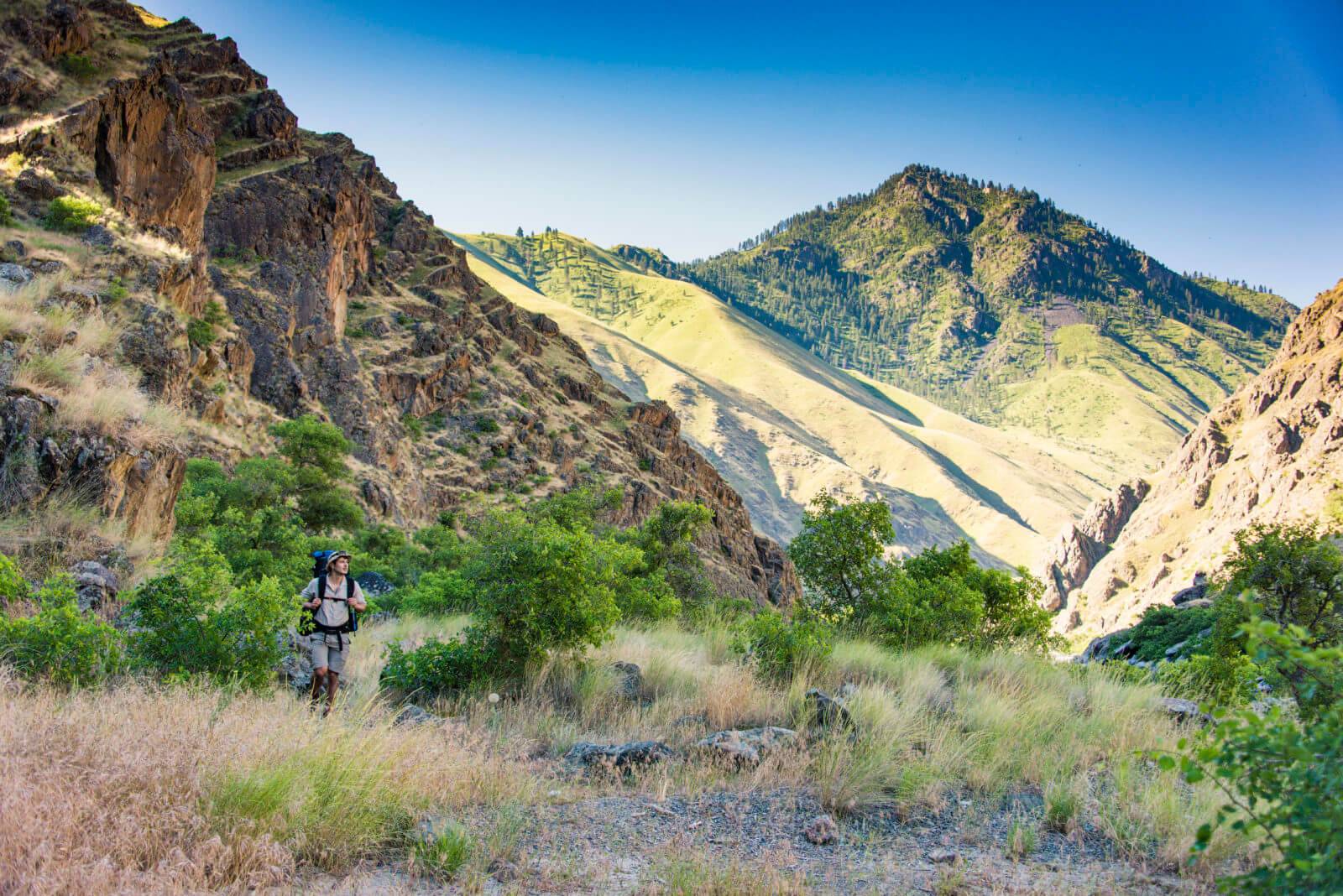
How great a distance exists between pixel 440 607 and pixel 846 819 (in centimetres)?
1254

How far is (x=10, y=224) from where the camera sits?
1477 centimetres

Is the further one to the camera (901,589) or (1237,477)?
(1237,477)

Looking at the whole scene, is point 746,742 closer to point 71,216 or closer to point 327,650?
point 327,650

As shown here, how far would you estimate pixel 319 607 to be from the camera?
6.63 m

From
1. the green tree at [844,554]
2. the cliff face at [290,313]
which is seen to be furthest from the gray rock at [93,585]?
the green tree at [844,554]

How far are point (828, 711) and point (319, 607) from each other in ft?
16.1

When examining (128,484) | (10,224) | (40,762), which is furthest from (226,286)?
(40,762)

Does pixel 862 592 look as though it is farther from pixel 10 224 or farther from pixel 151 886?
pixel 10 224

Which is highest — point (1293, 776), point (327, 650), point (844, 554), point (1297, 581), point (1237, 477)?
point (1237, 477)

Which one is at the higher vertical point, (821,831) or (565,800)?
(821,831)

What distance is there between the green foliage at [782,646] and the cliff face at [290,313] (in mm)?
7989

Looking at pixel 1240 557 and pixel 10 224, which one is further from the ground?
pixel 10 224

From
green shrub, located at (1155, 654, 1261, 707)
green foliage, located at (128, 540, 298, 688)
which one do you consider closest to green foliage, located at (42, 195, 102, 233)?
green foliage, located at (128, 540, 298, 688)

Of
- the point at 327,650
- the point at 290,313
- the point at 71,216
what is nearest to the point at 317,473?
the point at 71,216
